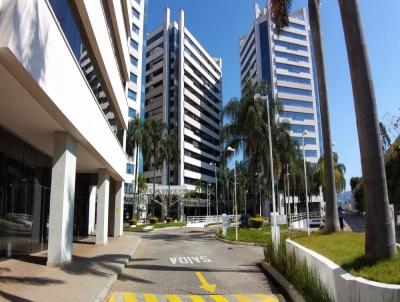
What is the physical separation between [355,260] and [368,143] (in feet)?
7.04

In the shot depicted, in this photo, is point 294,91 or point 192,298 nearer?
point 192,298

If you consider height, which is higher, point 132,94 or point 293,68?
point 293,68

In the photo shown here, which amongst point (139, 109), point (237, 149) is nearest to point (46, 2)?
point (237, 149)

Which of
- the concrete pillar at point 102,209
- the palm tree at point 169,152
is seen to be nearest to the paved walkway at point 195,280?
the concrete pillar at point 102,209

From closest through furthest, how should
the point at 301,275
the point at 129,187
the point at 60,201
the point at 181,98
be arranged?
1. the point at 301,275
2. the point at 60,201
3. the point at 129,187
4. the point at 181,98

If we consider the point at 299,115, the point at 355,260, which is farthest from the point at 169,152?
the point at 355,260

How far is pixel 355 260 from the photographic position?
7746mm

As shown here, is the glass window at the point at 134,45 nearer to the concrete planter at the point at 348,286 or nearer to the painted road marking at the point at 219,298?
the painted road marking at the point at 219,298

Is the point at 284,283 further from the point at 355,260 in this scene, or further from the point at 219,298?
the point at 355,260

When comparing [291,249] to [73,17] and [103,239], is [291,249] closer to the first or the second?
[73,17]

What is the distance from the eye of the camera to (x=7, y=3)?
8555 mm

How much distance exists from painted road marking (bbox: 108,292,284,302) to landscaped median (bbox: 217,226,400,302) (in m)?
0.76

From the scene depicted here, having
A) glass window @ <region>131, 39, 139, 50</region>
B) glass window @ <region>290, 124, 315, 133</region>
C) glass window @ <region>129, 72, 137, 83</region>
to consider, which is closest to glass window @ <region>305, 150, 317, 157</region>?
glass window @ <region>290, 124, 315, 133</region>

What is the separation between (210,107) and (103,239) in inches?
4253
